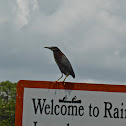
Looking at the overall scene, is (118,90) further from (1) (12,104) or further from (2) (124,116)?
(1) (12,104)

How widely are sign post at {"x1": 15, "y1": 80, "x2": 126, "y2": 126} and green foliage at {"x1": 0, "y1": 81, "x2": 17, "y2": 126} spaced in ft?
187

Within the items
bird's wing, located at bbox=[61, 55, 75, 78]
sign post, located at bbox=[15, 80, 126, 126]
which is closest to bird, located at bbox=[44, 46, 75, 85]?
bird's wing, located at bbox=[61, 55, 75, 78]

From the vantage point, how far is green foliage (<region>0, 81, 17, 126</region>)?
6034 cm

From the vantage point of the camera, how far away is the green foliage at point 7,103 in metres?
60.3

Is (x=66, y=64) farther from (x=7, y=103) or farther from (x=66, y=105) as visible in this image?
(x=7, y=103)

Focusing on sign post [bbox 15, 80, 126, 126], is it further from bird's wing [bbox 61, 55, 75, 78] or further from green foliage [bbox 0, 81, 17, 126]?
green foliage [bbox 0, 81, 17, 126]

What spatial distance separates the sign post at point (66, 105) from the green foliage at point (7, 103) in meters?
56.9

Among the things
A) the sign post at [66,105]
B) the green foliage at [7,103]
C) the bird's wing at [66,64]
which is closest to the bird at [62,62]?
the bird's wing at [66,64]

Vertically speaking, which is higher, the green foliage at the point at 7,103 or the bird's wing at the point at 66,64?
the green foliage at the point at 7,103

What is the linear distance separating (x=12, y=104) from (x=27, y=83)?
Result: 57.7m

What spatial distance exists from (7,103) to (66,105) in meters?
60.5

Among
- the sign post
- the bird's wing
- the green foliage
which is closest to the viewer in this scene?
the sign post

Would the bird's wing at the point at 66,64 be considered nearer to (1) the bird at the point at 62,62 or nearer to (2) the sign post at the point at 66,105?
(1) the bird at the point at 62,62

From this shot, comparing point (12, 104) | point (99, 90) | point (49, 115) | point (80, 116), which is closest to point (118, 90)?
point (99, 90)
